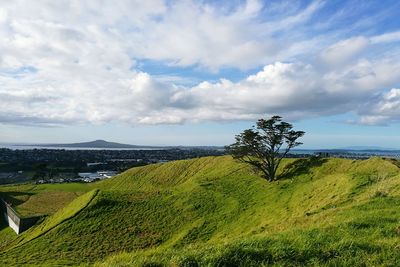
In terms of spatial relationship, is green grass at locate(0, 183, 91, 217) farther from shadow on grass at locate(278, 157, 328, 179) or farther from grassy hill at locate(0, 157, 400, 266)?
shadow on grass at locate(278, 157, 328, 179)

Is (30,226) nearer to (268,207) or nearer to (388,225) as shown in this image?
(268,207)

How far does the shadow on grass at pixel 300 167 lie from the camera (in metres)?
55.1

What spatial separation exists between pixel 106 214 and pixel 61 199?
45.0 metres

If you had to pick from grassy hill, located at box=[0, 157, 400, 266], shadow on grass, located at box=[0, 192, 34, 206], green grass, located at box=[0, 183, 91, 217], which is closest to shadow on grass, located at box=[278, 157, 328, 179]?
grassy hill, located at box=[0, 157, 400, 266]

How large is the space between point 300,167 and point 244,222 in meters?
21.7

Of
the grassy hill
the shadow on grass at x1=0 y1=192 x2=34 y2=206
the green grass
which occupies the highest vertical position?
the grassy hill

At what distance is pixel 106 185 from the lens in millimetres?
103688

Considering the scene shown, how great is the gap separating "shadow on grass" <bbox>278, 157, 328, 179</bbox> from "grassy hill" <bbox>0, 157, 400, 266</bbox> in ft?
0.79

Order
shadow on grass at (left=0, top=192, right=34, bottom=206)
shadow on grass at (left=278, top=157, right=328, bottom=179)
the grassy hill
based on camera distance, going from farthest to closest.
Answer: shadow on grass at (left=0, top=192, right=34, bottom=206)
shadow on grass at (left=278, top=157, right=328, bottom=179)
the grassy hill

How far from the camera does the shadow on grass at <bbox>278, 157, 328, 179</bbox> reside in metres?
55.1

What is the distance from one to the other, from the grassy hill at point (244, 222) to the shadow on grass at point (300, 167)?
0.24 metres

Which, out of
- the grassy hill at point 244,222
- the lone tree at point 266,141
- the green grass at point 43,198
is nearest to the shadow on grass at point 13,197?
the green grass at point 43,198

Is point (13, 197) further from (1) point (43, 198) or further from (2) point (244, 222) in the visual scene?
(2) point (244, 222)

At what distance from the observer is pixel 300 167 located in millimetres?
57406
